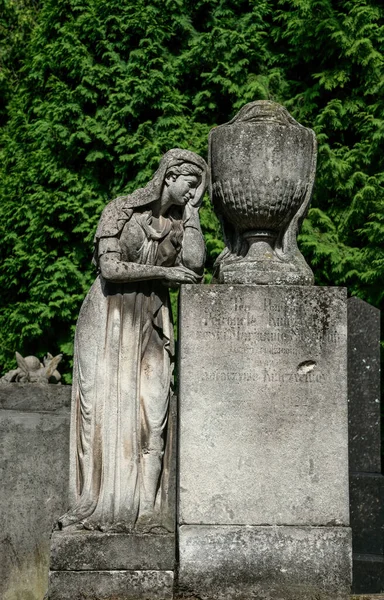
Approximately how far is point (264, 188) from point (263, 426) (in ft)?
5.36

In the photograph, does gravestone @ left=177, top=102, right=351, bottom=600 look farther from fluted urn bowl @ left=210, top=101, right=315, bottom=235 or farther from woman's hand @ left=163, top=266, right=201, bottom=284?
woman's hand @ left=163, top=266, right=201, bottom=284

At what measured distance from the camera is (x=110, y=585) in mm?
7152

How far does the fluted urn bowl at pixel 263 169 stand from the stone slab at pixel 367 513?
2628mm

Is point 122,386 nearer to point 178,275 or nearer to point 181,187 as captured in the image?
point 178,275

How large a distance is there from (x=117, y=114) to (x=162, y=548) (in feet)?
31.9

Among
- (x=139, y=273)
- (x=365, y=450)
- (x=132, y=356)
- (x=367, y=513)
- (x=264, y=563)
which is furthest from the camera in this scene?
(x=365, y=450)

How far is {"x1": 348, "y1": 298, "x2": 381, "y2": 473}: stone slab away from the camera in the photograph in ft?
30.5

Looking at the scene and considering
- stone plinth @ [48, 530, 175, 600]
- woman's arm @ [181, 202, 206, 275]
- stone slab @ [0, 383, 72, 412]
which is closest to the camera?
stone plinth @ [48, 530, 175, 600]

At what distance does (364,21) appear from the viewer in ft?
49.8

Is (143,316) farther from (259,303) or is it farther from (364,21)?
(364,21)

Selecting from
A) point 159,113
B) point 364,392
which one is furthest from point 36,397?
point 159,113

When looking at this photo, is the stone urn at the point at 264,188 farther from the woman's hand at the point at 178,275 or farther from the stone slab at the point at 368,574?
the stone slab at the point at 368,574

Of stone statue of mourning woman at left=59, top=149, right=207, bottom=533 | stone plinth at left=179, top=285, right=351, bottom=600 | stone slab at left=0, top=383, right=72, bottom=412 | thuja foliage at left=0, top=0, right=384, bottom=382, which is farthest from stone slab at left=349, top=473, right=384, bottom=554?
thuja foliage at left=0, top=0, right=384, bottom=382

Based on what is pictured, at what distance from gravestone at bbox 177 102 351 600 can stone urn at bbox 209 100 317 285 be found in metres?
0.01
